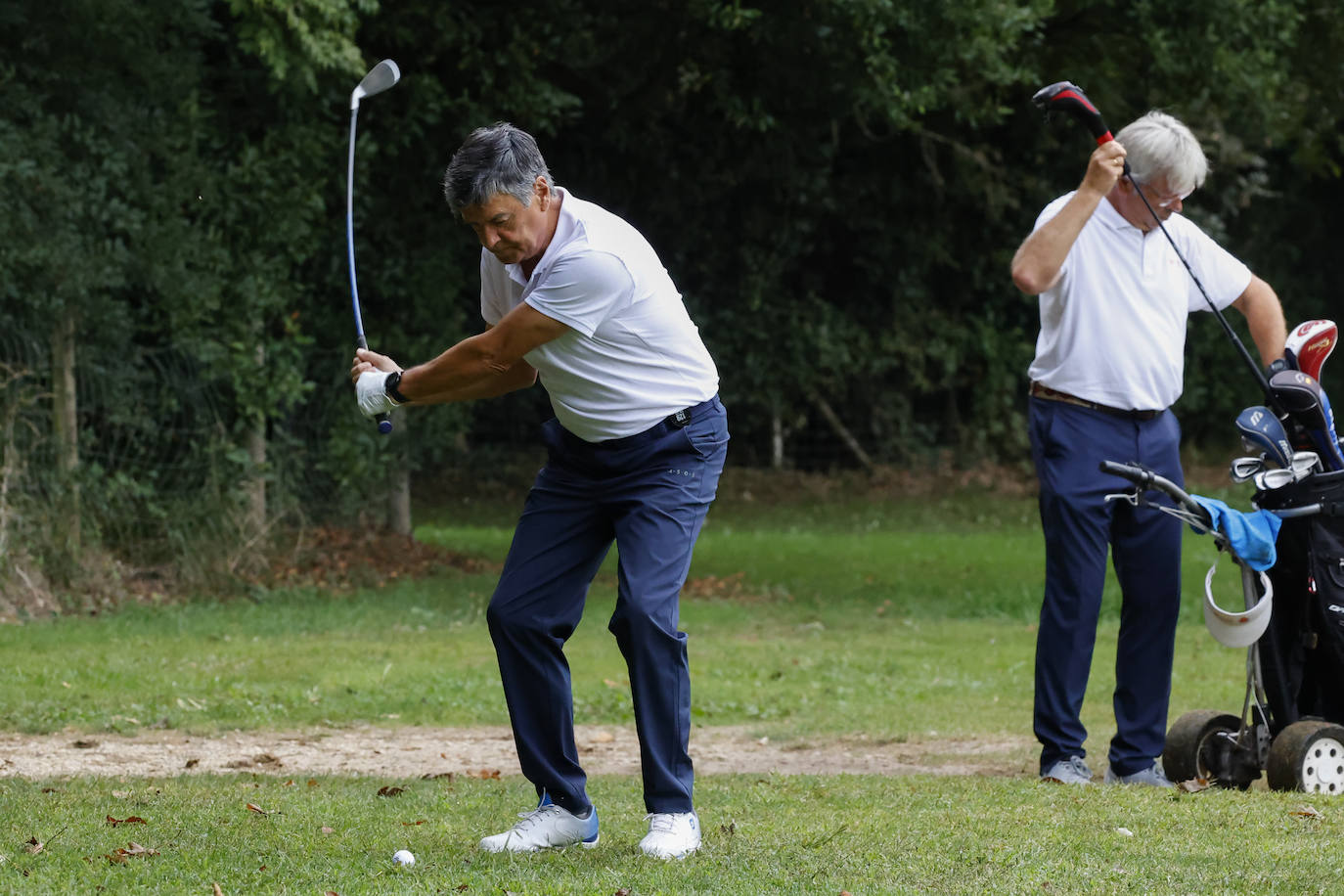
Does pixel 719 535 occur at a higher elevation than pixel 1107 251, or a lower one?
lower

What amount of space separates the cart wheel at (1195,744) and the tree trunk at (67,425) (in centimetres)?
769

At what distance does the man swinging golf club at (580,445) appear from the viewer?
4523mm

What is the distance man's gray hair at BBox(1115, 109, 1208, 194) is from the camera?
19.6 feet

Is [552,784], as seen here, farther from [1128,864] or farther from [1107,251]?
[1107,251]

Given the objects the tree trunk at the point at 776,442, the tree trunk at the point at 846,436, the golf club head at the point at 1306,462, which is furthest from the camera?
the tree trunk at the point at 846,436

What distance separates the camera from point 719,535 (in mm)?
17703

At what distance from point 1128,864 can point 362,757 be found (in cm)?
365

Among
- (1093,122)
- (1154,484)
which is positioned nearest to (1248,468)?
(1154,484)

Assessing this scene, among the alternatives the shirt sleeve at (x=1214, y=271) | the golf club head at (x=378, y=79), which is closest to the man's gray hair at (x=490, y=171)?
the golf club head at (x=378, y=79)

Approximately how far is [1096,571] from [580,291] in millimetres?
2578

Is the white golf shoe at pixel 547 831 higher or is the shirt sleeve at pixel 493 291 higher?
the shirt sleeve at pixel 493 291

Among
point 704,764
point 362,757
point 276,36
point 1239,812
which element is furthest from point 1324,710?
point 276,36

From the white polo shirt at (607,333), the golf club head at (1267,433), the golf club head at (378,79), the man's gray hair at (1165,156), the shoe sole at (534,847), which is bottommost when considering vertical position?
the shoe sole at (534,847)

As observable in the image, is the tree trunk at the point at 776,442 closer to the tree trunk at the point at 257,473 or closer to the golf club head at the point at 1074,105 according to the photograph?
the tree trunk at the point at 257,473
